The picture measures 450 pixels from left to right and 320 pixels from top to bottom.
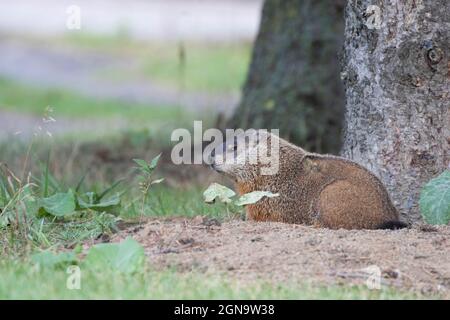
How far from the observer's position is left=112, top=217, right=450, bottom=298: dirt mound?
4707 mm

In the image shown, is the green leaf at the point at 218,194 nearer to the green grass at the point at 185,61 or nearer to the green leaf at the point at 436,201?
the green leaf at the point at 436,201

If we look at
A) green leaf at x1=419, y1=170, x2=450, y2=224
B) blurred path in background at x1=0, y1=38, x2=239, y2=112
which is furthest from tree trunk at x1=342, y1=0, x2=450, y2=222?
blurred path in background at x1=0, y1=38, x2=239, y2=112

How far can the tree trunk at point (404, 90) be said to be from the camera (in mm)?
5809

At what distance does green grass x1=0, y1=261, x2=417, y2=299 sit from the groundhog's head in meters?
1.40

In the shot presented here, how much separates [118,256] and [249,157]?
1470 mm

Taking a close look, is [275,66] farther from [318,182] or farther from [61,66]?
[61,66]

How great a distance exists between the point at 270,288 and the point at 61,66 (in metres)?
12.7

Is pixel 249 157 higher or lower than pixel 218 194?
higher

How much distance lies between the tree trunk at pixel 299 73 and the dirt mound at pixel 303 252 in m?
3.53

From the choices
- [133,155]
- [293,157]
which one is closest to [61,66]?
[133,155]

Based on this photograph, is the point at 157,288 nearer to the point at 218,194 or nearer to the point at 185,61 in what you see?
the point at 218,194

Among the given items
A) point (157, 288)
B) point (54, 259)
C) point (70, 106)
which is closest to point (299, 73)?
point (54, 259)

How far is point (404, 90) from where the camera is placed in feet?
19.3
